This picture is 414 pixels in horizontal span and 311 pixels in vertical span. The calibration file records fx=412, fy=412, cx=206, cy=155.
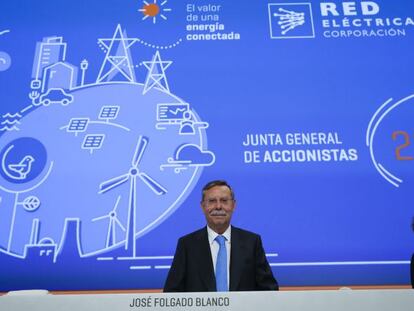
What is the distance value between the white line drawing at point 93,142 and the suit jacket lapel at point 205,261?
3.25ft

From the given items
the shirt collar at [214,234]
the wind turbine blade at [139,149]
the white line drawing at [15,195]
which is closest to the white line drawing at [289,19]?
the wind turbine blade at [139,149]

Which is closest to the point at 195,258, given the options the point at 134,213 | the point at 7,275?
the point at 134,213

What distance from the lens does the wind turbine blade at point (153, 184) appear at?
2.28 meters

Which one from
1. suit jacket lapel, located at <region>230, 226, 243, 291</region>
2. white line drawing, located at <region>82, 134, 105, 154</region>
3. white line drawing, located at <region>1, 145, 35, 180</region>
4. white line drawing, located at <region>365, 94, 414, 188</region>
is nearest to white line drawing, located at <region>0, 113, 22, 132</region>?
white line drawing, located at <region>1, 145, 35, 180</region>

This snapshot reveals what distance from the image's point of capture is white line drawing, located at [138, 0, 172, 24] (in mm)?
2693

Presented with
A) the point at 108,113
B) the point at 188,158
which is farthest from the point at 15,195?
the point at 188,158

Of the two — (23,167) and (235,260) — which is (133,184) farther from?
(235,260)

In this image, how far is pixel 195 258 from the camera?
1602 millimetres

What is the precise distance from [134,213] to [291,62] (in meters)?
1.32

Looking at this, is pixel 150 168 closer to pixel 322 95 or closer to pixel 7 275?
pixel 7 275

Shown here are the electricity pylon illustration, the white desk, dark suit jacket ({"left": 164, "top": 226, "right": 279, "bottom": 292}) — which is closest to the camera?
the white desk

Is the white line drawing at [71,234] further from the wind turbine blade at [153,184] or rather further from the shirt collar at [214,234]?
the shirt collar at [214,234]

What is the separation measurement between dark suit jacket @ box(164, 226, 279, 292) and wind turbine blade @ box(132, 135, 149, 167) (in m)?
0.79

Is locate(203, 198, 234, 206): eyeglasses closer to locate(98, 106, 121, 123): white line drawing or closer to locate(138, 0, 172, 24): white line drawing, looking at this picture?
locate(98, 106, 121, 123): white line drawing
